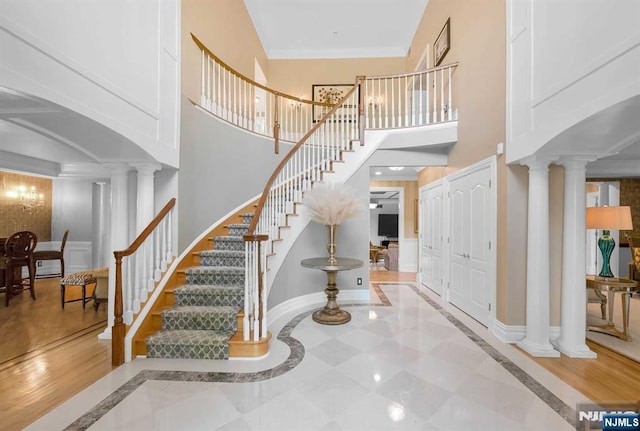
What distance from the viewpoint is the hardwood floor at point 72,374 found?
2012 millimetres

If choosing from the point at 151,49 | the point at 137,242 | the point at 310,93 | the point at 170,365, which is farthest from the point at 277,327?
the point at 310,93

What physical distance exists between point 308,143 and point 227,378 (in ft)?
12.5

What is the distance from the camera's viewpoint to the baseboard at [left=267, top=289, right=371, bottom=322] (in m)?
3.75

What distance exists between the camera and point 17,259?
462 centimetres

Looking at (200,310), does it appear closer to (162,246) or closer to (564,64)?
(162,246)

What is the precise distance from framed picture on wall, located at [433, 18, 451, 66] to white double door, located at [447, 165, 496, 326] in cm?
238

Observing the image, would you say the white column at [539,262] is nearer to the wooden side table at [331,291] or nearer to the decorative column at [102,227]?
the wooden side table at [331,291]

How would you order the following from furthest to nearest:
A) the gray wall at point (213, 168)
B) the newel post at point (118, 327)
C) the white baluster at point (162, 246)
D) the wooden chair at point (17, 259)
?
1. the wooden chair at point (17, 259)
2. the gray wall at point (213, 168)
3. the white baluster at point (162, 246)
4. the newel post at point (118, 327)

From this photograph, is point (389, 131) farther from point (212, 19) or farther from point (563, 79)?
point (212, 19)

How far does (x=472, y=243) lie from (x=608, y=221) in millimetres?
1462

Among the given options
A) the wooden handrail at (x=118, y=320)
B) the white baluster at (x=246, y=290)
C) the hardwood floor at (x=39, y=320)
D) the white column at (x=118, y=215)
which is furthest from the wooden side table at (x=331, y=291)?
the hardwood floor at (x=39, y=320)

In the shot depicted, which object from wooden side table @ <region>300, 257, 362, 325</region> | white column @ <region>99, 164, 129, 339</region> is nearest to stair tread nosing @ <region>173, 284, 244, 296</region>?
white column @ <region>99, 164, 129, 339</region>

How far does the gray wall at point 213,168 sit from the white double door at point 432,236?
10.3 ft

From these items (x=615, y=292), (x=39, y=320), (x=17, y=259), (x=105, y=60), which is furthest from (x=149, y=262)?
(x=615, y=292)
